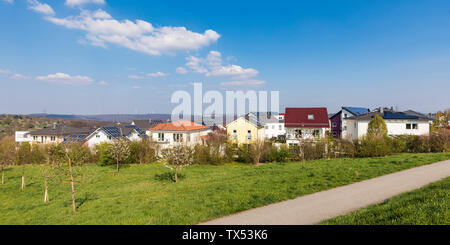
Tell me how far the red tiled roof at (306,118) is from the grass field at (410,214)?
95.3ft

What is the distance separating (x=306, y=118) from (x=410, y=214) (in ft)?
106

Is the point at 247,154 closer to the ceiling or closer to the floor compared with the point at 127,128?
closer to the floor

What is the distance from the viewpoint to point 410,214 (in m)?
4.76

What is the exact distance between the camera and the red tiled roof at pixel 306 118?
1334 inches

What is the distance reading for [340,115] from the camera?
4238 cm

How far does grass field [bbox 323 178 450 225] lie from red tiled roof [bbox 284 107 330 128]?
95.3 feet

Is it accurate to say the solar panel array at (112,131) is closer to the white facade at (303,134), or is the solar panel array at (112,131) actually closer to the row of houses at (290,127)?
the row of houses at (290,127)

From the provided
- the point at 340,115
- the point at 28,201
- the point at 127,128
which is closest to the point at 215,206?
the point at 28,201

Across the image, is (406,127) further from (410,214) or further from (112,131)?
(112,131)

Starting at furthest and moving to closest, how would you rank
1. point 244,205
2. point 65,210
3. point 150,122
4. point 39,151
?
point 150,122 → point 39,151 → point 65,210 → point 244,205

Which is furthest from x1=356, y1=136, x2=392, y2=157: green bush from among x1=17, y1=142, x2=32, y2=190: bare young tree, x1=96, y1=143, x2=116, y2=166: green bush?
x1=17, y1=142, x2=32, y2=190: bare young tree
